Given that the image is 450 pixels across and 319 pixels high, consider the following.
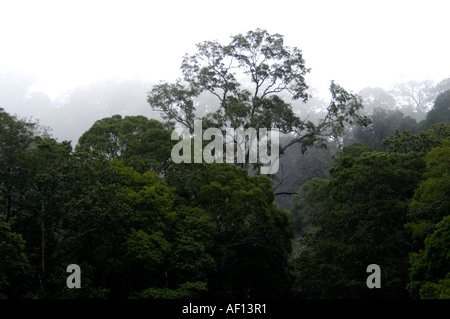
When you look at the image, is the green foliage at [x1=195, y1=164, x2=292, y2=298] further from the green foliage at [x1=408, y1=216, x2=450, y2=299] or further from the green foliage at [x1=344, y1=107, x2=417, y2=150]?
the green foliage at [x1=344, y1=107, x2=417, y2=150]

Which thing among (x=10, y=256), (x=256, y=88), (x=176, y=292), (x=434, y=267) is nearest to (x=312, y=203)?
(x=256, y=88)

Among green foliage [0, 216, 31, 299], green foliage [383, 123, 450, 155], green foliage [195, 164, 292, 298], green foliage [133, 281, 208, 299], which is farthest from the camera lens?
green foliage [383, 123, 450, 155]

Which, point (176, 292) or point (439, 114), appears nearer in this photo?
point (176, 292)

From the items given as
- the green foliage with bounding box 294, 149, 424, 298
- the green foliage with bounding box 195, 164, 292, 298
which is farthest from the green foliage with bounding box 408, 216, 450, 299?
the green foliage with bounding box 195, 164, 292, 298

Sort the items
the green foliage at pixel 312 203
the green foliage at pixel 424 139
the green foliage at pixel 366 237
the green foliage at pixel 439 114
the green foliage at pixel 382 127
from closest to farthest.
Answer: the green foliage at pixel 366 237, the green foliage at pixel 424 139, the green foliage at pixel 312 203, the green foliage at pixel 439 114, the green foliage at pixel 382 127

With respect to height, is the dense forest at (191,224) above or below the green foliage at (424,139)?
below

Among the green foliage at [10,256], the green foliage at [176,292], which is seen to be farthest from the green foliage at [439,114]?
the green foliage at [10,256]

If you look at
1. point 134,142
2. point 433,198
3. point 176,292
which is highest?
point 134,142

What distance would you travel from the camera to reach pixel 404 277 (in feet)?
51.6

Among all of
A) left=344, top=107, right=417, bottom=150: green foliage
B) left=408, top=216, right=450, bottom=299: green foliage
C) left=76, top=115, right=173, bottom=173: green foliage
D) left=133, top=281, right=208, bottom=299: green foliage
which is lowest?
left=133, top=281, right=208, bottom=299: green foliage

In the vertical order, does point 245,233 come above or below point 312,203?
below

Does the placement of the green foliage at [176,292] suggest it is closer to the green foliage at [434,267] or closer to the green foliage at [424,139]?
the green foliage at [434,267]

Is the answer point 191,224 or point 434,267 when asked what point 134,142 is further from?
point 434,267
